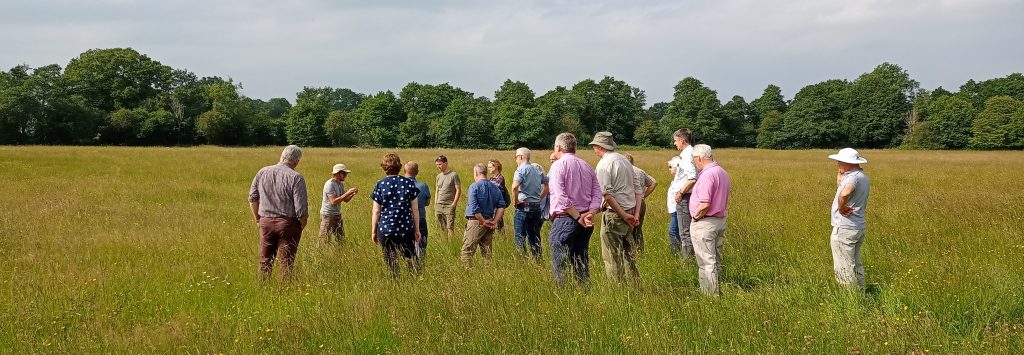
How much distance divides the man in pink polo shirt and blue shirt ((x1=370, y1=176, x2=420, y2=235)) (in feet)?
9.08

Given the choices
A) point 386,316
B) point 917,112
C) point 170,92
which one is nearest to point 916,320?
point 386,316

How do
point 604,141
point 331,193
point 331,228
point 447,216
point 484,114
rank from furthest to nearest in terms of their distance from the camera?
point 484,114 → point 447,216 → point 331,228 → point 331,193 → point 604,141

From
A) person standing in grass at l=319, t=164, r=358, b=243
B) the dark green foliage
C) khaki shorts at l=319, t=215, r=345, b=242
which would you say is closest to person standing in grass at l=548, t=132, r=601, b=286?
person standing in grass at l=319, t=164, r=358, b=243

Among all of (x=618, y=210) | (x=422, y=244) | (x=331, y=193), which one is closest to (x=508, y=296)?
(x=618, y=210)

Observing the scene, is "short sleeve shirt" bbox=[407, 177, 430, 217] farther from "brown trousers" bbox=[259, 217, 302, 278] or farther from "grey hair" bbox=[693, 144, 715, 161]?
"grey hair" bbox=[693, 144, 715, 161]

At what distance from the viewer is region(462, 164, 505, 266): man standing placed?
685 cm

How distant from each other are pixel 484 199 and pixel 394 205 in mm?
1276

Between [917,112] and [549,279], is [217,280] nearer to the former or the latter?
[549,279]

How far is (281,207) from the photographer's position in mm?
6039

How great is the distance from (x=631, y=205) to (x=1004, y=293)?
3030mm

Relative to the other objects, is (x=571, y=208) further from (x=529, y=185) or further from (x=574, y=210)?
(x=529, y=185)

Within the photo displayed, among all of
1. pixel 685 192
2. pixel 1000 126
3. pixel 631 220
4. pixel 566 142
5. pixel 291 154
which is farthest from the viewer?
pixel 1000 126

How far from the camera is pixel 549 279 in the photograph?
5.35 metres

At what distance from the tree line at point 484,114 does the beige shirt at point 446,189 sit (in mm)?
54907
